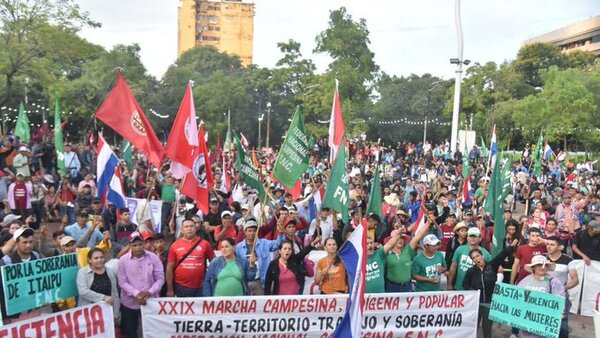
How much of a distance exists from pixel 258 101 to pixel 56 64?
2609 centimetres

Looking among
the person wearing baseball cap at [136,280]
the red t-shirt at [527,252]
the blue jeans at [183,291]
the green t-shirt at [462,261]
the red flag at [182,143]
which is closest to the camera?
the person wearing baseball cap at [136,280]

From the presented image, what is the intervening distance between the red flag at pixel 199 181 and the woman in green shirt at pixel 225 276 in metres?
1.88

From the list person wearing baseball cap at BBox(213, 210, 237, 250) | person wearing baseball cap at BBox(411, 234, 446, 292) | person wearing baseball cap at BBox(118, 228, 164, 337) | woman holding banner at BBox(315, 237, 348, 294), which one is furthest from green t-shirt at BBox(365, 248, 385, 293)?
person wearing baseball cap at BBox(213, 210, 237, 250)

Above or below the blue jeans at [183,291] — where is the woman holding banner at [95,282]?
above

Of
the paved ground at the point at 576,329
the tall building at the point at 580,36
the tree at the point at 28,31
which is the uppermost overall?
the tall building at the point at 580,36

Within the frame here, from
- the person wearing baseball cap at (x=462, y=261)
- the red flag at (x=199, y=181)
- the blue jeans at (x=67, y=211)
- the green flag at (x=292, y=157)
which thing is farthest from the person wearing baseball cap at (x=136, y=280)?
the blue jeans at (x=67, y=211)

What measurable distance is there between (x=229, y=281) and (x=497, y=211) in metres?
3.70

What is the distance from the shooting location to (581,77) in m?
46.6

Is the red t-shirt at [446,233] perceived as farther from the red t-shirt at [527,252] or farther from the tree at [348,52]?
the tree at [348,52]

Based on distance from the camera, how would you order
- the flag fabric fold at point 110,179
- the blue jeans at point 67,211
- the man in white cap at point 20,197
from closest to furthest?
the flag fabric fold at point 110,179
the man in white cap at point 20,197
the blue jeans at point 67,211

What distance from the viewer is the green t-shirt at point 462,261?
25.4 feet

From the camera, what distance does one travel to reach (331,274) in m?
7.08

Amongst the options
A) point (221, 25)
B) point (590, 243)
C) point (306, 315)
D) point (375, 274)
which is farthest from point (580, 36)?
point (306, 315)

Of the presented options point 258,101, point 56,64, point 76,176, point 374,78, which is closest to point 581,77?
point 374,78
